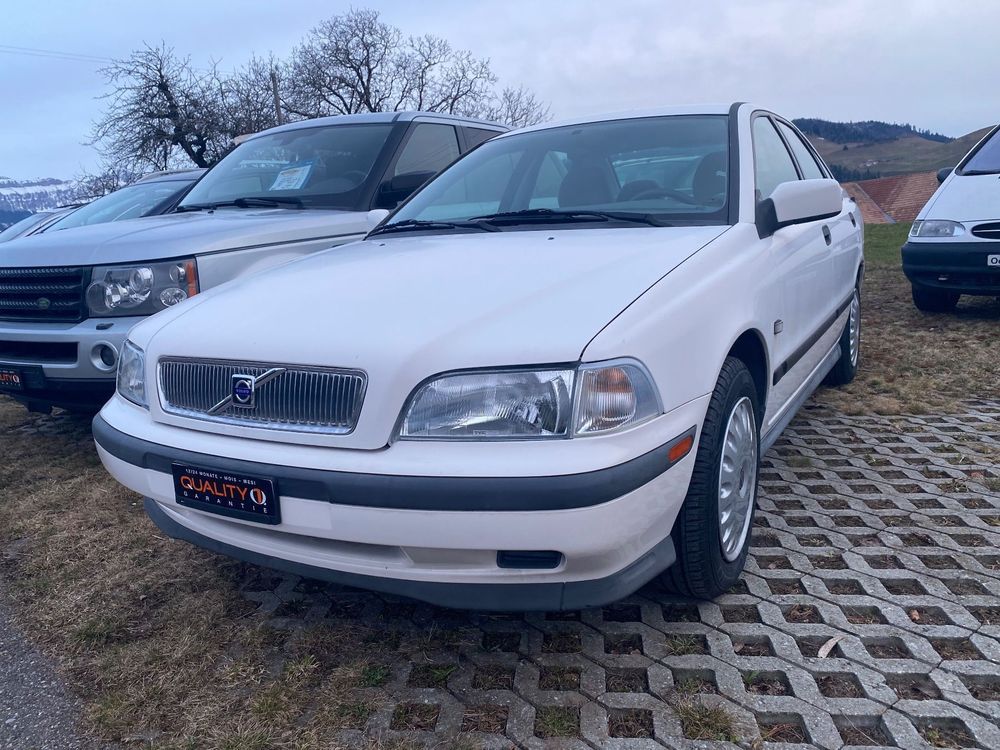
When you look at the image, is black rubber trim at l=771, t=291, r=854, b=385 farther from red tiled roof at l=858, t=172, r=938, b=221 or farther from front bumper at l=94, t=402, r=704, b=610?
red tiled roof at l=858, t=172, r=938, b=221

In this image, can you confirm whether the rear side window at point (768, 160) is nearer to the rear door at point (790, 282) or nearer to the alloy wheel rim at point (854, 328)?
the rear door at point (790, 282)

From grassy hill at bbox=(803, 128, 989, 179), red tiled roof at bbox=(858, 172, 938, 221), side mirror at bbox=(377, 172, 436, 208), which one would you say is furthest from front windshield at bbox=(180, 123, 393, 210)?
grassy hill at bbox=(803, 128, 989, 179)

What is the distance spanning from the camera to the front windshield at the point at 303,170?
14.3ft

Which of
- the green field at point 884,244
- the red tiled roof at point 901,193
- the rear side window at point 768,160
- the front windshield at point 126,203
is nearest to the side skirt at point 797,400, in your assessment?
the rear side window at point 768,160

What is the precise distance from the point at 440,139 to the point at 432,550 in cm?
362

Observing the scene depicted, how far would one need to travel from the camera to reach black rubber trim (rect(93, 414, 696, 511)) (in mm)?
1744

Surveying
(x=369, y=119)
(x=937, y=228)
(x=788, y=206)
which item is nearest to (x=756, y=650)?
(x=788, y=206)

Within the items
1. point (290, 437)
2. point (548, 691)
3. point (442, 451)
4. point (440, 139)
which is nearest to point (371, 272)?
point (290, 437)

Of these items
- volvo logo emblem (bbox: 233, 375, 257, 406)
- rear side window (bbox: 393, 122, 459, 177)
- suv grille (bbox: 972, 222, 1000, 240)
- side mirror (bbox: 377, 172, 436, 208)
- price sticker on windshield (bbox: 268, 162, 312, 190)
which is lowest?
volvo logo emblem (bbox: 233, 375, 257, 406)

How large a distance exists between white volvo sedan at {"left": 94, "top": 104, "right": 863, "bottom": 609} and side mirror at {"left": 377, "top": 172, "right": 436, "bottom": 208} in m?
1.49

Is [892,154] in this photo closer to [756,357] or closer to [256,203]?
[256,203]

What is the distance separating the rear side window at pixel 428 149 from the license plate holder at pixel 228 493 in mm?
2717

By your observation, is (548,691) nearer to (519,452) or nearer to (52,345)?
(519,452)

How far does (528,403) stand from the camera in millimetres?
1836
